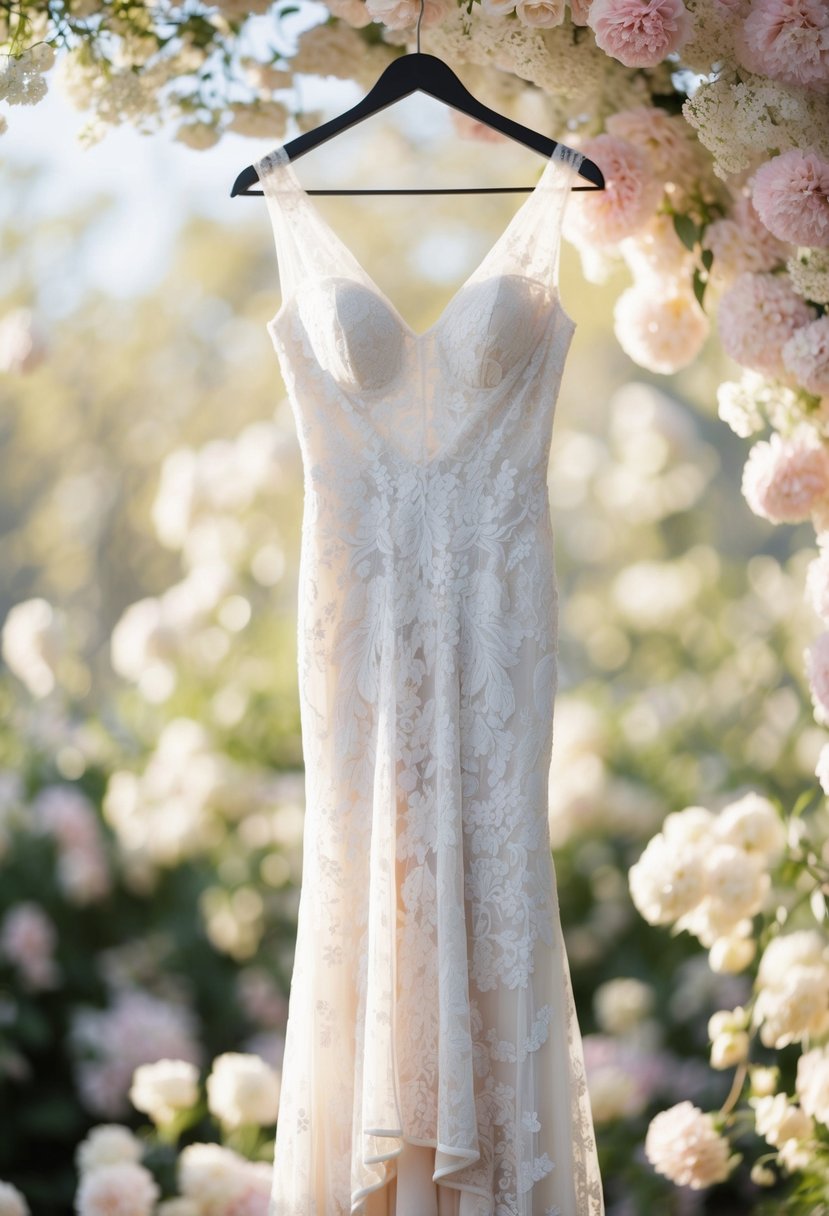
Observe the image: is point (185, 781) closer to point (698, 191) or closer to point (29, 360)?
point (29, 360)

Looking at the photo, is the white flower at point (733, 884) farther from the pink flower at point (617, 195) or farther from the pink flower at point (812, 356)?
the pink flower at point (617, 195)

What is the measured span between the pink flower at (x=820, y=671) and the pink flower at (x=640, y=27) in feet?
2.65

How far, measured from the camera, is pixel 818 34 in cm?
144

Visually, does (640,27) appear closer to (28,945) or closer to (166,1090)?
(166,1090)

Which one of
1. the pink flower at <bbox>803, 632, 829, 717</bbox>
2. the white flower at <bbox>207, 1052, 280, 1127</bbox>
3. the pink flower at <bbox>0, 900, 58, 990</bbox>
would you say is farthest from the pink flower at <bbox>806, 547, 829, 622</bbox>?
the pink flower at <bbox>0, 900, 58, 990</bbox>

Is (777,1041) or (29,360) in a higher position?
(29,360)

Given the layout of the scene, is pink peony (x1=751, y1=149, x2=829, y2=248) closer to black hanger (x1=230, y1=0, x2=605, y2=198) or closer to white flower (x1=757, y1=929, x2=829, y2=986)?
black hanger (x1=230, y1=0, x2=605, y2=198)

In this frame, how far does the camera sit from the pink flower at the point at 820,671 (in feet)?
5.32

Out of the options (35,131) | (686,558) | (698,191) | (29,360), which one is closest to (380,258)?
(35,131)

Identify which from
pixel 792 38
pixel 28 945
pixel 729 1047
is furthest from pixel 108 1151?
pixel 792 38

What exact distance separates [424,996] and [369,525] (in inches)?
24.3

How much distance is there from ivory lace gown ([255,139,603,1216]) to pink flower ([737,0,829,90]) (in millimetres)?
290

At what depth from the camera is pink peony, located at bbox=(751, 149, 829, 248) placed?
4.86ft

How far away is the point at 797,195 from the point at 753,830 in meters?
1.04
